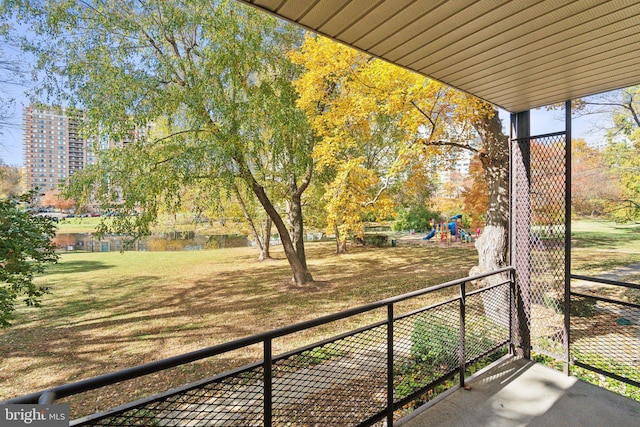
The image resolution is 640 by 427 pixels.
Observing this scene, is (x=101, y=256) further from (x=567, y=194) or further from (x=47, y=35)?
(x=567, y=194)

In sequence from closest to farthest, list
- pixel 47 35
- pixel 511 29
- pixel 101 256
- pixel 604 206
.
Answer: pixel 511 29
pixel 47 35
pixel 604 206
pixel 101 256

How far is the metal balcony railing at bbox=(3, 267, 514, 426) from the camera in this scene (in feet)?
3.61

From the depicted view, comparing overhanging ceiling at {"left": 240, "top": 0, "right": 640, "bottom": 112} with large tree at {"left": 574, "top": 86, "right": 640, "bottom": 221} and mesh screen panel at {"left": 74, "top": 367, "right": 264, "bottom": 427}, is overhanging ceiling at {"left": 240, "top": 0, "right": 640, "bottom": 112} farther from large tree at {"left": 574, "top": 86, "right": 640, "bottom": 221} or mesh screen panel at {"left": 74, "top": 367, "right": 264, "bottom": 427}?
large tree at {"left": 574, "top": 86, "right": 640, "bottom": 221}

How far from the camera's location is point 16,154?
594 centimetres

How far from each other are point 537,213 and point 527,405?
1728mm

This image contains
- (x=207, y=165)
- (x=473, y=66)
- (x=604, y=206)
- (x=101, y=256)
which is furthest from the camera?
(x=101, y=256)

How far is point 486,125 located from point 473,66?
349 centimetres

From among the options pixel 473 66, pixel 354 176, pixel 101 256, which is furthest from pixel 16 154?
pixel 101 256

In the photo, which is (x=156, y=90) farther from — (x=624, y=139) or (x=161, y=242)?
(x=161, y=242)

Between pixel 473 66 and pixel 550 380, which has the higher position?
pixel 473 66

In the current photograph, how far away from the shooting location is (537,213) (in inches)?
118

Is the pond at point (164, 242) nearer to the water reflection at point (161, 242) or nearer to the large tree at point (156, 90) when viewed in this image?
the water reflection at point (161, 242)

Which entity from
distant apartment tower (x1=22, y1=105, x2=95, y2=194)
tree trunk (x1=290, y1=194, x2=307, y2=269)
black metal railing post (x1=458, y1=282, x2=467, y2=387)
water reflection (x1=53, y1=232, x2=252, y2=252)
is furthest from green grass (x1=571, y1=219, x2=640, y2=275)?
water reflection (x1=53, y1=232, x2=252, y2=252)

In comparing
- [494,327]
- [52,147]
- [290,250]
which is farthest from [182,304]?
[494,327]
